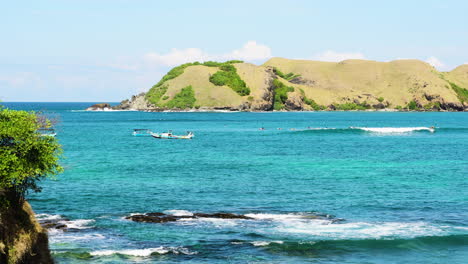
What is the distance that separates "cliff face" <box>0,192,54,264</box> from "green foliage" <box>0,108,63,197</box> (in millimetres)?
978

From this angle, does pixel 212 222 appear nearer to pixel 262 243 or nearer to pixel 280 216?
pixel 280 216

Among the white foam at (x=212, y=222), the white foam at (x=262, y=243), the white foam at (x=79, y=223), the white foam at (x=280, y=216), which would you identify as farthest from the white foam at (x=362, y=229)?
the white foam at (x=79, y=223)

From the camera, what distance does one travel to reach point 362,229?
39562mm

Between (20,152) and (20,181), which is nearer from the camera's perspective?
(20,181)

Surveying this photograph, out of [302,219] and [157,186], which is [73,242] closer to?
[302,219]

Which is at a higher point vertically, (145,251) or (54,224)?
(54,224)

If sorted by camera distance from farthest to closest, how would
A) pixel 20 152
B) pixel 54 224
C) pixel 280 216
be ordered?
1. pixel 280 216
2. pixel 54 224
3. pixel 20 152

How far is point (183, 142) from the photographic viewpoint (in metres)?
120

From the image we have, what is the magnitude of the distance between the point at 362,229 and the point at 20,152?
2311 centimetres

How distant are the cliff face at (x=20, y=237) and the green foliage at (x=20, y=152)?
978mm

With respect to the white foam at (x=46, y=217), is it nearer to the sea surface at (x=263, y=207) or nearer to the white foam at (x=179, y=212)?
the sea surface at (x=263, y=207)

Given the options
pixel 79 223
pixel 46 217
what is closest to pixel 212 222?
pixel 79 223

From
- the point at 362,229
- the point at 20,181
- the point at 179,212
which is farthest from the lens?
the point at 179,212

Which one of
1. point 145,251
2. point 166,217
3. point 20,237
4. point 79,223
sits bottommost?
point 145,251
